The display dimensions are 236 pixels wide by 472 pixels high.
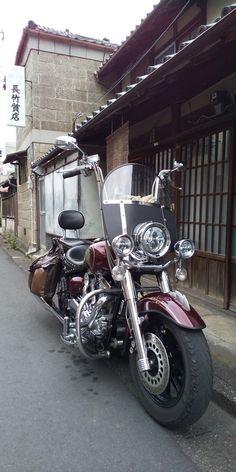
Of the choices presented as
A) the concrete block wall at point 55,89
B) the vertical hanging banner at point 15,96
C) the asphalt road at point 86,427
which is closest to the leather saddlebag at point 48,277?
the asphalt road at point 86,427

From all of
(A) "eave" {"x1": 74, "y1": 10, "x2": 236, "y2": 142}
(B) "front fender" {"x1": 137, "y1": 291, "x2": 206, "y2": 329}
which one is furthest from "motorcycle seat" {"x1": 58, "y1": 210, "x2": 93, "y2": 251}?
(B) "front fender" {"x1": 137, "y1": 291, "x2": 206, "y2": 329}

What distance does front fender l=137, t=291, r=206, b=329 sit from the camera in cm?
242

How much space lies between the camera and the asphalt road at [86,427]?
2.27m

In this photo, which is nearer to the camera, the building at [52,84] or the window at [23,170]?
the building at [52,84]

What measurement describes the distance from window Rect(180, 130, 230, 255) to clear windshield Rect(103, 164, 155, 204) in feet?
6.97

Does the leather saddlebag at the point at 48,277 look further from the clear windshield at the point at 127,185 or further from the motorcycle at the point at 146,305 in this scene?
the clear windshield at the point at 127,185

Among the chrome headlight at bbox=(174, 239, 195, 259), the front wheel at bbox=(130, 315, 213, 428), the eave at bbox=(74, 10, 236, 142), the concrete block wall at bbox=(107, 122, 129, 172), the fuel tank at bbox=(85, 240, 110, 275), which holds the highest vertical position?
the eave at bbox=(74, 10, 236, 142)

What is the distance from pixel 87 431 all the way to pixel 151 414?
487mm

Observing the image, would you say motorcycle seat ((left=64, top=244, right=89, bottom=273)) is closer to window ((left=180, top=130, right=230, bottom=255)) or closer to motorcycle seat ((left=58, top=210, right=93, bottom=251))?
motorcycle seat ((left=58, top=210, right=93, bottom=251))

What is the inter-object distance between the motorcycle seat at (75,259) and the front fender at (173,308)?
1419 millimetres

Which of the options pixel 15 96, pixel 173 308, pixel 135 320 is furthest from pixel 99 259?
pixel 15 96

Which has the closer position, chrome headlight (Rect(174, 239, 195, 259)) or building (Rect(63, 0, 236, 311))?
chrome headlight (Rect(174, 239, 195, 259))

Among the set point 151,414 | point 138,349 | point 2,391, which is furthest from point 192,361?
point 2,391

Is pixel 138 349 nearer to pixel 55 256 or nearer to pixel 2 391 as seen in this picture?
pixel 2 391
